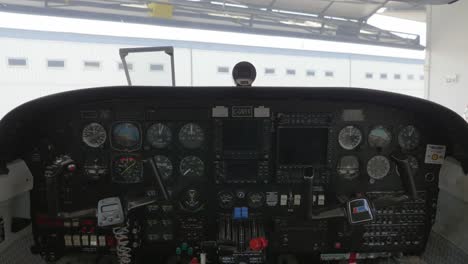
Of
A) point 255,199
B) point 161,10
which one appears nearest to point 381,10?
point 161,10

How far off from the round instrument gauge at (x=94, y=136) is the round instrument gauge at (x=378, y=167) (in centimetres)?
181

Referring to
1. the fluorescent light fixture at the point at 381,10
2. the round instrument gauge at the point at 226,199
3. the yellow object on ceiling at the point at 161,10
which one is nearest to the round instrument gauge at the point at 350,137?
the round instrument gauge at the point at 226,199

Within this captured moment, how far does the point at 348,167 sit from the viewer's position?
198 centimetres

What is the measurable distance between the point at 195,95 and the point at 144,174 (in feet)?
2.12

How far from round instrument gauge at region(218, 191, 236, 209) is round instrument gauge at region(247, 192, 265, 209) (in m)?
0.11

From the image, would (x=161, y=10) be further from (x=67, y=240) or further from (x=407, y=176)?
(x=407, y=176)

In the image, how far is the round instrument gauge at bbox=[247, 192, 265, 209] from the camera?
1982 millimetres

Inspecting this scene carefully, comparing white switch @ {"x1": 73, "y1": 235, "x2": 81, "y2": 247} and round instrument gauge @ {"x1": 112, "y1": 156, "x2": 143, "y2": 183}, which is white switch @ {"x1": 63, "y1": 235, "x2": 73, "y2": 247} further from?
round instrument gauge @ {"x1": 112, "y1": 156, "x2": 143, "y2": 183}

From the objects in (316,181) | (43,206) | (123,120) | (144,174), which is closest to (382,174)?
(316,181)

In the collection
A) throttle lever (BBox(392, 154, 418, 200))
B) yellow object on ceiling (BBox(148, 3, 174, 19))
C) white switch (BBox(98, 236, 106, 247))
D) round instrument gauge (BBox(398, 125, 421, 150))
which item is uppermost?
yellow object on ceiling (BBox(148, 3, 174, 19))

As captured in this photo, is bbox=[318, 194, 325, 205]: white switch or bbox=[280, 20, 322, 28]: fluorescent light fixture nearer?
bbox=[318, 194, 325, 205]: white switch

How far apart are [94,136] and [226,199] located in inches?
38.6

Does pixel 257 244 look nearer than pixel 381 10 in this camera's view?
Yes

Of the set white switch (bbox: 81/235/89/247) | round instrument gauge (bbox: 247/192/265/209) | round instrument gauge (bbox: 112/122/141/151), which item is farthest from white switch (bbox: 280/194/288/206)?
white switch (bbox: 81/235/89/247)
